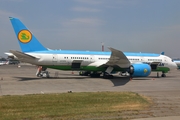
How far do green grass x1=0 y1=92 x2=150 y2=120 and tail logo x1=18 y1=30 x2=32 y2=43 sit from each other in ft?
50.1

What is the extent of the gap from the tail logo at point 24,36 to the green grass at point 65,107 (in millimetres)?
15261

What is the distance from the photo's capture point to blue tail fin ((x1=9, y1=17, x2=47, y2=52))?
24484 millimetres

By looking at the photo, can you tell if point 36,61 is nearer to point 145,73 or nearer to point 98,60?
point 98,60

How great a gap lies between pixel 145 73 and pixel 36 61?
1141cm

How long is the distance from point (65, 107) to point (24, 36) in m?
17.2

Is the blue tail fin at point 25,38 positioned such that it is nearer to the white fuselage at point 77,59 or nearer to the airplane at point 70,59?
the airplane at point 70,59

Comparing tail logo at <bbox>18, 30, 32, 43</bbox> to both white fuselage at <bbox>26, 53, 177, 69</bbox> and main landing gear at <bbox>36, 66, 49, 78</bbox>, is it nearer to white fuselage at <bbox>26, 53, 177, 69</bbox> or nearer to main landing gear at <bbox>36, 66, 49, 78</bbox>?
white fuselage at <bbox>26, 53, 177, 69</bbox>

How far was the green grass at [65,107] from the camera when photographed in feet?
26.2

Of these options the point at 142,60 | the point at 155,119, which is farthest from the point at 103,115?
the point at 142,60

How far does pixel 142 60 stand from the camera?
95.1ft

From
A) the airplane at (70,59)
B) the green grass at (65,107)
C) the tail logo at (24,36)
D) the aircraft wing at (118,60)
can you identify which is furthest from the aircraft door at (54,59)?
the green grass at (65,107)

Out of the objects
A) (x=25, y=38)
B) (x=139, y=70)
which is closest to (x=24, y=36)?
(x=25, y=38)

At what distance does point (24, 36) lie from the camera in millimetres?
24906

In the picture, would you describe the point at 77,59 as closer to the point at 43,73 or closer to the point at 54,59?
the point at 54,59
